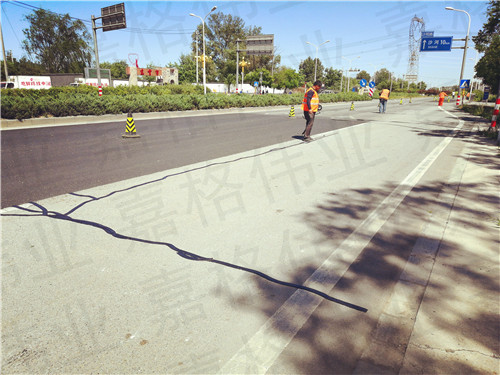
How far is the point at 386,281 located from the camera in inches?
130

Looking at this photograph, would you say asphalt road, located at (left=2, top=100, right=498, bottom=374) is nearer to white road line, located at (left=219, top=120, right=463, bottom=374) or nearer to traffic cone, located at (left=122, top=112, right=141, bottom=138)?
white road line, located at (left=219, top=120, right=463, bottom=374)

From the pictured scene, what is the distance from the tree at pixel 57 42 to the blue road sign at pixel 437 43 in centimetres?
6057

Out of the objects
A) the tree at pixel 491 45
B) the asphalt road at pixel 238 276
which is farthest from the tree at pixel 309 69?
the asphalt road at pixel 238 276

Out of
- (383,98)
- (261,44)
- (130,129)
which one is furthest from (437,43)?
(130,129)

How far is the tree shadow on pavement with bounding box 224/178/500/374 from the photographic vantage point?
2.33 meters

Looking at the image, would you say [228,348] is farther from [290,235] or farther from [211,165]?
[211,165]

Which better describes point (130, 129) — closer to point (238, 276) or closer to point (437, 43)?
point (238, 276)

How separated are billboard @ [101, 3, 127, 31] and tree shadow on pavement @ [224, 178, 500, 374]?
25.5 m

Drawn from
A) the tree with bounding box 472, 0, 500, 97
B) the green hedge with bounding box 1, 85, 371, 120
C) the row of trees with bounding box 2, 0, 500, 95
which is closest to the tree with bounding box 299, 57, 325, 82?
the row of trees with bounding box 2, 0, 500, 95

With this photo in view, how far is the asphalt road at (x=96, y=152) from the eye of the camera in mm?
6379

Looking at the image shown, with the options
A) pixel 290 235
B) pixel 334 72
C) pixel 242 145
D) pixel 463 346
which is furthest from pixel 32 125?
pixel 334 72

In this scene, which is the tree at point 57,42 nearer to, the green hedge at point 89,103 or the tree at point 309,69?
the green hedge at point 89,103

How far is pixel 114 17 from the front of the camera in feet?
81.1

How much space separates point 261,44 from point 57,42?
157 feet
